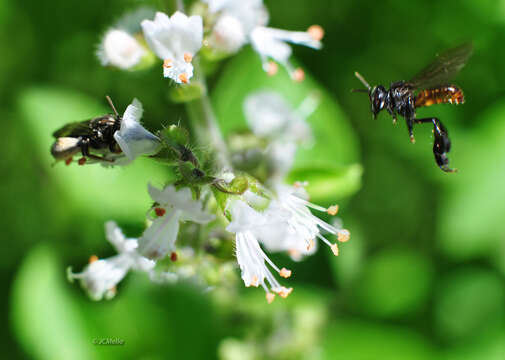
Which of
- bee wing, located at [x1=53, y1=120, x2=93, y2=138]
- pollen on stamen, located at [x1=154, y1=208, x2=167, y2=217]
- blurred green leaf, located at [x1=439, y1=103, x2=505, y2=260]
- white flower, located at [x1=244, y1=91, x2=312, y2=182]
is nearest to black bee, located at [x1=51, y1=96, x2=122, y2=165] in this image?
bee wing, located at [x1=53, y1=120, x2=93, y2=138]

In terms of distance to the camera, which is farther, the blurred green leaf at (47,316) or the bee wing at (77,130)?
the blurred green leaf at (47,316)

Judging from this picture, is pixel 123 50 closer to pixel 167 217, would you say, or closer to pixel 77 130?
pixel 77 130

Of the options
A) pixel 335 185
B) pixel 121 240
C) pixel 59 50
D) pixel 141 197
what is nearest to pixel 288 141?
pixel 335 185

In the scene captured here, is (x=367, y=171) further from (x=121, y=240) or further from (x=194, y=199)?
(x=194, y=199)

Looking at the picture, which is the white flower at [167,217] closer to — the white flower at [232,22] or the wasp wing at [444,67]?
the white flower at [232,22]

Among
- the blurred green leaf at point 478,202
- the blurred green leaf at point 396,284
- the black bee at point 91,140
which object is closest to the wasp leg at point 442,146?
the black bee at point 91,140
